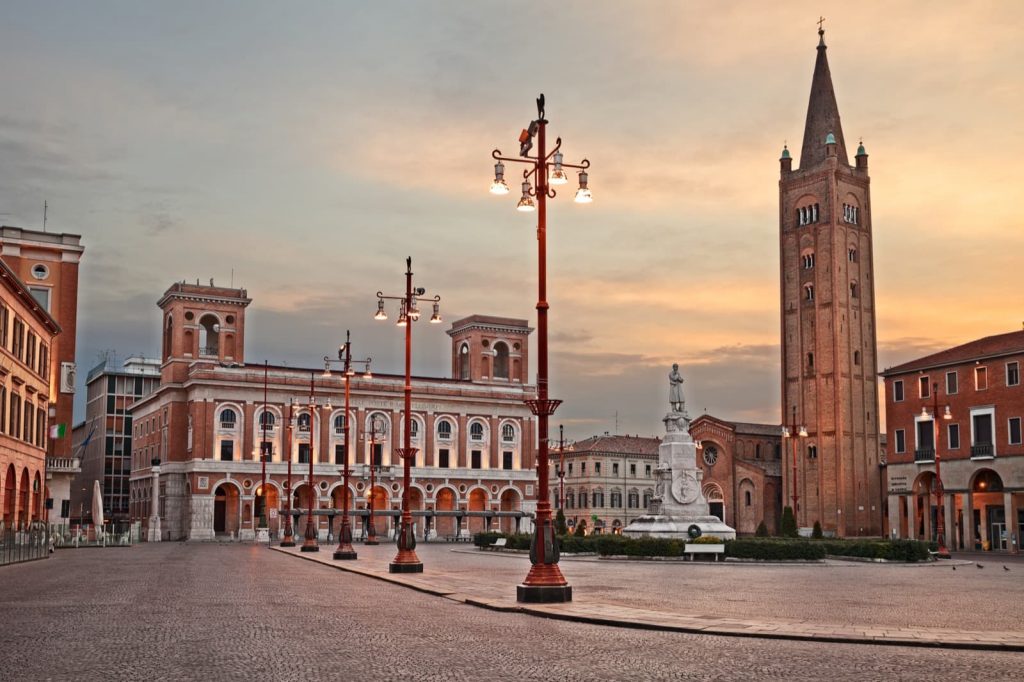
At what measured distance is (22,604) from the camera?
20266 millimetres

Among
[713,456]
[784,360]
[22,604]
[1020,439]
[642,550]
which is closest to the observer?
[22,604]

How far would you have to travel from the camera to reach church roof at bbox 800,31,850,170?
9600cm

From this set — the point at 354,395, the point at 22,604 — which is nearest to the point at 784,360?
the point at 354,395

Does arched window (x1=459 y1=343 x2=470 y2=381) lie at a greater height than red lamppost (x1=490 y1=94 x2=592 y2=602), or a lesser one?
greater

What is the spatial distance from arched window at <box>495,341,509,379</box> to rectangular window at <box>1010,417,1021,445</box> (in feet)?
203

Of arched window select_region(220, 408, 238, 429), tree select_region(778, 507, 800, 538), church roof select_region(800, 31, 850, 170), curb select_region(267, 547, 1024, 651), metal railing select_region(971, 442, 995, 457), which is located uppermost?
church roof select_region(800, 31, 850, 170)

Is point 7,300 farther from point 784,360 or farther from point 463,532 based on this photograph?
point 784,360

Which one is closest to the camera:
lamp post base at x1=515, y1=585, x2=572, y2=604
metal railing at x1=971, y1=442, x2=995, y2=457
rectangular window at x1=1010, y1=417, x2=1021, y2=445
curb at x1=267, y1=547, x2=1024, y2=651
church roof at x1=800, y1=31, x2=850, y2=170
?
curb at x1=267, y1=547, x2=1024, y2=651

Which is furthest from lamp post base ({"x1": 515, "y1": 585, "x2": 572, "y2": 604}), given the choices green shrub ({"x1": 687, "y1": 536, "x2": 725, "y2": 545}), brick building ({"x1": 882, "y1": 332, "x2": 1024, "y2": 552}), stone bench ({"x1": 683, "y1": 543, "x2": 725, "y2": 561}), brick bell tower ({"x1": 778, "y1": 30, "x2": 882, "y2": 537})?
brick bell tower ({"x1": 778, "y1": 30, "x2": 882, "y2": 537})

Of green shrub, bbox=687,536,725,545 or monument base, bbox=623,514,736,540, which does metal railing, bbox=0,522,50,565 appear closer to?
monument base, bbox=623,514,736,540

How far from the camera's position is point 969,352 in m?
70.4

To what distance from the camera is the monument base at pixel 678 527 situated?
47531 millimetres

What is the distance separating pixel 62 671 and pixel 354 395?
93.6m

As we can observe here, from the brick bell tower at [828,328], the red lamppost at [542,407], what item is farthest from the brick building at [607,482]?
the red lamppost at [542,407]
